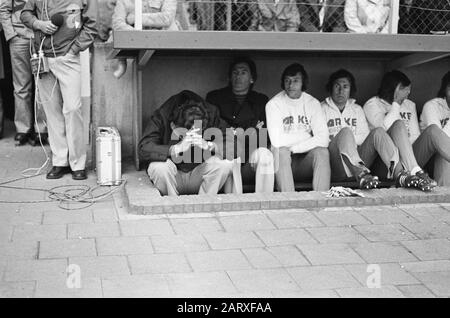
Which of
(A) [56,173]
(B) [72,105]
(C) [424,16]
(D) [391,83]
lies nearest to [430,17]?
(C) [424,16]

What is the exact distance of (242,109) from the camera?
7.23 m

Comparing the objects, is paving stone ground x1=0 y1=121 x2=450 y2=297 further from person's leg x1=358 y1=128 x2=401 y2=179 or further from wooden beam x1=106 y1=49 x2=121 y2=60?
wooden beam x1=106 y1=49 x2=121 y2=60

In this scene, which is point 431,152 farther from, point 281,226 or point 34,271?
point 34,271

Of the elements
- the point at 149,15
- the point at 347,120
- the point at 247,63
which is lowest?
the point at 347,120

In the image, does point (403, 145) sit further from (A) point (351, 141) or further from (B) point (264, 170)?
(B) point (264, 170)

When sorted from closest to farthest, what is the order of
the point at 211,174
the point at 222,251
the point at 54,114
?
the point at 222,251
the point at 211,174
the point at 54,114

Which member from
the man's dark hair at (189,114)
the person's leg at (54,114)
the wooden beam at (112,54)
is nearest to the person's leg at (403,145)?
the man's dark hair at (189,114)

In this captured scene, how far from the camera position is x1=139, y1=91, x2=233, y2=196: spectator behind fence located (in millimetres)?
6500

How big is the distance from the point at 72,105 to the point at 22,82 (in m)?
1.52

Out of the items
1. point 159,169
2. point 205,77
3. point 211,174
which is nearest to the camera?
point 159,169

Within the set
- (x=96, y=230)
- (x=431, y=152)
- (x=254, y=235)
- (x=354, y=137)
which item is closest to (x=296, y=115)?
(x=354, y=137)

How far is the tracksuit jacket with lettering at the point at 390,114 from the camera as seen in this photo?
738cm

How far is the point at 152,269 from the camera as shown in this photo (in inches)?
187

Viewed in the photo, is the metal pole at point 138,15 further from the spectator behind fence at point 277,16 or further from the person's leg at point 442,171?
the person's leg at point 442,171
